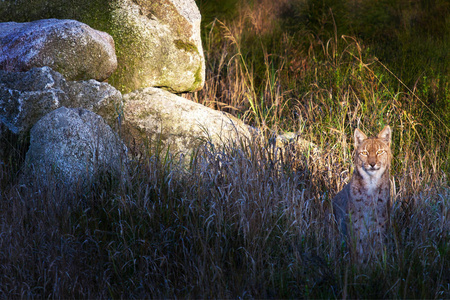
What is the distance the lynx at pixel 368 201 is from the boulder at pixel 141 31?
8.05ft

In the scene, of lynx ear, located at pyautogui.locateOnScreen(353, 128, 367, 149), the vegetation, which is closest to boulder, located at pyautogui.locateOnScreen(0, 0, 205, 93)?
the vegetation

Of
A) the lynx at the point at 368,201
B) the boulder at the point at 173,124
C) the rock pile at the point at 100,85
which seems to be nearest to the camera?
the lynx at the point at 368,201

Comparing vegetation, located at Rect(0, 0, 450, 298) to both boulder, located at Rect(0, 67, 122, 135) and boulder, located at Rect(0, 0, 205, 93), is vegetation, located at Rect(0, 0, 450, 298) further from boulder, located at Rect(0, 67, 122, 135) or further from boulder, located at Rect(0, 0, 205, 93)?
boulder, located at Rect(0, 0, 205, 93)

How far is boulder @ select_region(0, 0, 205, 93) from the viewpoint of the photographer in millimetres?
4844

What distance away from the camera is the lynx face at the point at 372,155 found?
2973 millimetres

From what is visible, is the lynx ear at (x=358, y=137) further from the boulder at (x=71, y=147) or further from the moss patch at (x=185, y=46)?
the moss patch at (x=185, y=46)

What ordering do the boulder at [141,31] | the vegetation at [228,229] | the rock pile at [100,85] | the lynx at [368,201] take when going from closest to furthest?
the vegetation at [228,229] → the lynx at [368,201] → the rock pile at [100,85] → the boulder at [141,31]

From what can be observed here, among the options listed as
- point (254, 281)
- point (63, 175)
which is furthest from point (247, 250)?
point (63, 175)

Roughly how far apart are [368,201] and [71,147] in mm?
2349

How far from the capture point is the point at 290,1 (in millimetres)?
8508

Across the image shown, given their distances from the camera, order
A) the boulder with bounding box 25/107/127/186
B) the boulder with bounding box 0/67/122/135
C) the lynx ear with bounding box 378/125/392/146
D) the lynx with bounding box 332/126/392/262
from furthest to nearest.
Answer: the boulder with bounding box 0/67/122/135 < the boulder with bounding box 25/107/127/186 < the lynx ear with bounding box 378/125/392/146 < the lynx with bounding box 332/126/392/262

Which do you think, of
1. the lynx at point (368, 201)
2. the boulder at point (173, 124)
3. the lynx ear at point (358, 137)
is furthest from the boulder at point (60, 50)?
the lynx at point (368, 201)

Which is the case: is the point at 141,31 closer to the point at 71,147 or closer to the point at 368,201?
the point at 71,147

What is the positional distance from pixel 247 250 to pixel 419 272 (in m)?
0.98
